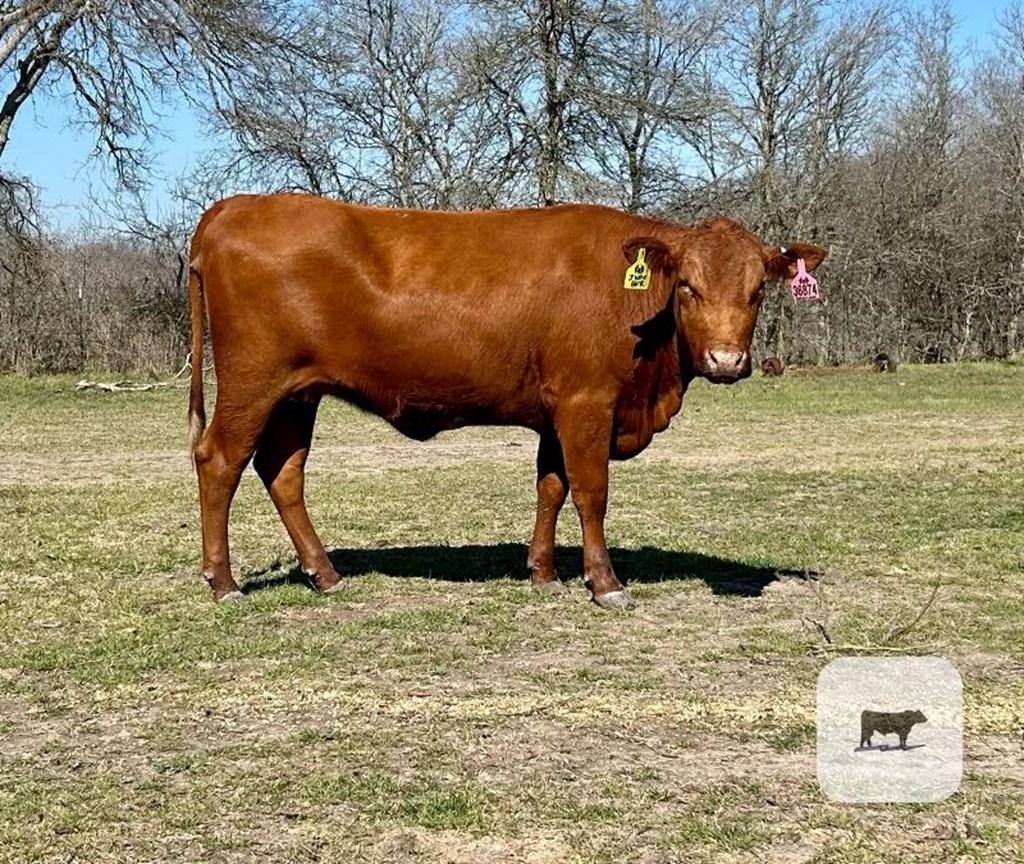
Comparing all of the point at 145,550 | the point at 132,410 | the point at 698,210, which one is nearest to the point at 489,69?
the point at 698,210

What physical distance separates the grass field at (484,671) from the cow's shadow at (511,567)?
0.12 feet

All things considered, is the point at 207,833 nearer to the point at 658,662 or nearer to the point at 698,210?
the point at 658,662

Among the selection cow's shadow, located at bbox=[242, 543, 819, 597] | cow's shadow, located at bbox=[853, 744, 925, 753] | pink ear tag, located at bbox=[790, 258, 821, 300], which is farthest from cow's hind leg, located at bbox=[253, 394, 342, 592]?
cow's shadow, located at bbox=[853, 744, 925, 753]

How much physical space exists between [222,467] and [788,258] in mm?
3187

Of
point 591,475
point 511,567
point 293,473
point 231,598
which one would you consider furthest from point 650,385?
point 231,598

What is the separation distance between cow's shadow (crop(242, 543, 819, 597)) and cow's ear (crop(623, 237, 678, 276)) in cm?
180

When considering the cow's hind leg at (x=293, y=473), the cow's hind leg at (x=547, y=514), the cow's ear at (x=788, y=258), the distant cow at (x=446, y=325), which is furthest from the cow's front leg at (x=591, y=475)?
the cow's hind leg at (x=293, y=473)

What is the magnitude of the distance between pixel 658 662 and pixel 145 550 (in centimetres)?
393

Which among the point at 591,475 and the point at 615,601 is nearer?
the point at 615,601

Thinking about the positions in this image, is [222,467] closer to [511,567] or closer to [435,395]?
[435,395]

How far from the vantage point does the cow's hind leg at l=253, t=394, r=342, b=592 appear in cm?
668

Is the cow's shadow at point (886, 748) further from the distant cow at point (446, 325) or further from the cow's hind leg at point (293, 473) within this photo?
the cow's hind leg at point (293, 473)

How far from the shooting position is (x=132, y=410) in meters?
19.3

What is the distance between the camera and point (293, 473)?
6832mm
